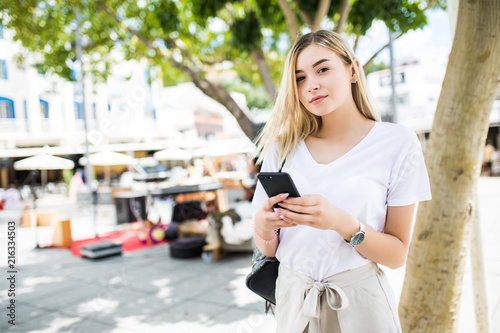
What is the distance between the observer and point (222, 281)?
5.42m

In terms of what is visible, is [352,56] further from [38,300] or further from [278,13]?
[278,13]

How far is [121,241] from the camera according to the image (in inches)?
344

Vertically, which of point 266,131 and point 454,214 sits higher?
point 266,131

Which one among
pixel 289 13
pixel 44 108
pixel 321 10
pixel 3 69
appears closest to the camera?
pixel 321 10

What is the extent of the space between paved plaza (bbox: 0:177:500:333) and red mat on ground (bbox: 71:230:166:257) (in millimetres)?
374

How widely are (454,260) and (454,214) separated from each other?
0.83 ft

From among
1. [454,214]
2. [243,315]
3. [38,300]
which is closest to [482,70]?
[454,214]

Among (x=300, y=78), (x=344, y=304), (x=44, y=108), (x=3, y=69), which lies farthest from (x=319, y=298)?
(x=44, y=108)

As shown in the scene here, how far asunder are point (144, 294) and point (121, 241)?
4090 millimetres

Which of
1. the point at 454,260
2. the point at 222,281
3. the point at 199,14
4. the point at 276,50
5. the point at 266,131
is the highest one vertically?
the point at 276,50

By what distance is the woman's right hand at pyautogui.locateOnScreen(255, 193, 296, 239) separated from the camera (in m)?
1.26

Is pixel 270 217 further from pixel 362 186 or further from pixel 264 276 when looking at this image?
pixel 264 276

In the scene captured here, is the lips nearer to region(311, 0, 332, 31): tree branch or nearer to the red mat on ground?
region(311, 0, 332, 31): tree branch

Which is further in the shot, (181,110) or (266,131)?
(181,110)
